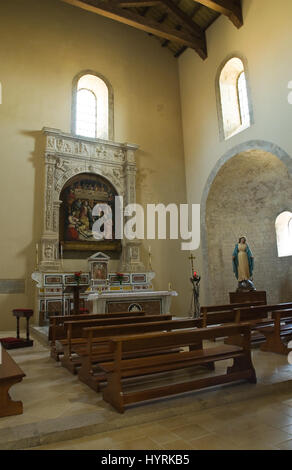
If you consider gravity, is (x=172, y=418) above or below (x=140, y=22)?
below

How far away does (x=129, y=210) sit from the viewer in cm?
1102

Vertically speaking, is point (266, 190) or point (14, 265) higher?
point (266, 190)

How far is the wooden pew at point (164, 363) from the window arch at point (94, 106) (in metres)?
9.18

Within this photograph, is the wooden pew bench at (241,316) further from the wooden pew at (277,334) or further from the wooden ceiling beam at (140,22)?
the wooden ceiling beam at (140,22)

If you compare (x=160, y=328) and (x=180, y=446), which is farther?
(x=160, y=328)

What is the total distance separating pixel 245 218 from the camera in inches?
453

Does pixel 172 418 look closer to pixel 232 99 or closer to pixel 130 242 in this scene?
pixel 130 242

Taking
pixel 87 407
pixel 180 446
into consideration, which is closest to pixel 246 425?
pixel 180 446

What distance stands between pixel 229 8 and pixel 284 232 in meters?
6.84

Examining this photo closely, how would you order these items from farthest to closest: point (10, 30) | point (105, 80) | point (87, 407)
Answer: point (105, 80) < point (10, 30) < point (87, 407)

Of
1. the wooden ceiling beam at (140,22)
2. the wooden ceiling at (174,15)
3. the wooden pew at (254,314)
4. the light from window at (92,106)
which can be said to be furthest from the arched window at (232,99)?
the wooden pew at (254,314)

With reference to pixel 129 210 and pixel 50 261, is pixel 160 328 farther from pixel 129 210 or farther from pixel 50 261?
pixel 129 210

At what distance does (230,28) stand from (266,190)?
521 cm

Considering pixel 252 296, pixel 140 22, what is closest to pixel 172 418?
pixel 252 296
